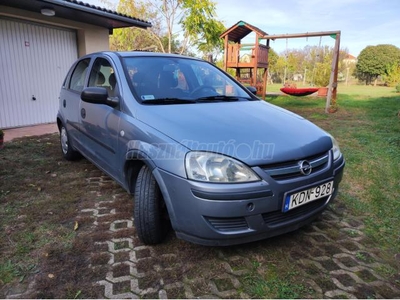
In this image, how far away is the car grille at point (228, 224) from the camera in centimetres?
176

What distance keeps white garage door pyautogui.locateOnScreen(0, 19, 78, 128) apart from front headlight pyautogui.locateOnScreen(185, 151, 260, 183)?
20.9 ft

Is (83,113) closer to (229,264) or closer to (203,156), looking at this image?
(203,156)

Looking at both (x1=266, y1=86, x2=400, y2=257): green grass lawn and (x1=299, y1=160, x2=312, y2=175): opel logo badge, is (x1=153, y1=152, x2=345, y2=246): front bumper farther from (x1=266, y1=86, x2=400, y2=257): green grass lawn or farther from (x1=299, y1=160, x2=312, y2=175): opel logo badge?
(x1=266, y1=86, x2=400, y2=257): green grass lawn

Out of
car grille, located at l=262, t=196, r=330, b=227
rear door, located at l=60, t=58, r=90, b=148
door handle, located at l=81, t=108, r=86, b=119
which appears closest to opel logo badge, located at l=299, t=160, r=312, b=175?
car grille, located at l=262, t=196, r=330, b=227

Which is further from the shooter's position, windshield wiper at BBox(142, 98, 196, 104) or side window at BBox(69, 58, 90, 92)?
side window at BBox(69, 58, 90, 92)

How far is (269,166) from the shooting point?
181 centimetres

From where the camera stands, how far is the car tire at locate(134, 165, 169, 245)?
2057 millimetres

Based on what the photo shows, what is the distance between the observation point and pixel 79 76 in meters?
3.66

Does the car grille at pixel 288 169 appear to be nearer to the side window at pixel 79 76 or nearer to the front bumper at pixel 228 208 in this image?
the front bumper at pixel 228 208

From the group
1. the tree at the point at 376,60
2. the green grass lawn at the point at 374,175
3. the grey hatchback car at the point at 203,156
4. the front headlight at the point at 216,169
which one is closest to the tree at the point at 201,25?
the green grass lawn at the point at 374,175

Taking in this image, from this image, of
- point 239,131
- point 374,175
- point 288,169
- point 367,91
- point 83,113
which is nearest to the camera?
point 288,169

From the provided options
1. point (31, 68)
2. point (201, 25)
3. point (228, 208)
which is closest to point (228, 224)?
point (228, 208)

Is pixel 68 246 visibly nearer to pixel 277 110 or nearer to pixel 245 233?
pixel 245 233

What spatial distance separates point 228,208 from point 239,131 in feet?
1.88
